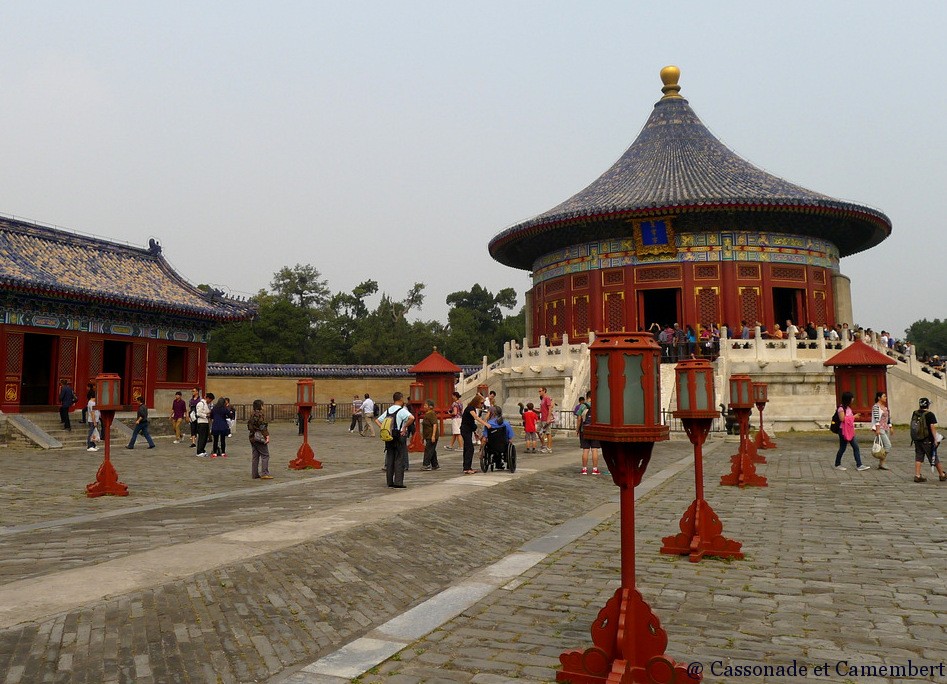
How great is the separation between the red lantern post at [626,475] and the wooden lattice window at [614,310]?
27294 mm

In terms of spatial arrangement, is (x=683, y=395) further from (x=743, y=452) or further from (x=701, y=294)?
(x=701, y=294)

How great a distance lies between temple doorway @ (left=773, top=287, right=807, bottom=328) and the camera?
30922mm

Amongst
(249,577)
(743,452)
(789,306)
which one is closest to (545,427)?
(743,452)

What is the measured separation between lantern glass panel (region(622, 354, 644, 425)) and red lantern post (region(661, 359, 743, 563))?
9.78 ft

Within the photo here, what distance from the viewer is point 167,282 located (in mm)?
30094

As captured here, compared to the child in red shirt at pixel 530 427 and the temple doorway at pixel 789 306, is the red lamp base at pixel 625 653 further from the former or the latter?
the temple doorway at pixel 789 306

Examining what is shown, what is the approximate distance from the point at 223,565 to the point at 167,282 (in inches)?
1070

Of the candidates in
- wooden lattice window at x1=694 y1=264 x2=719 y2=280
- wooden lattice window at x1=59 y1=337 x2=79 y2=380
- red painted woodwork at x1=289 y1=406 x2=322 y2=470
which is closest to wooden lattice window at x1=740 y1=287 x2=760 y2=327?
wooden lattice window at x1=694 y1=264 x2=719 y2=280

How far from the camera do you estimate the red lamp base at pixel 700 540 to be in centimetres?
665

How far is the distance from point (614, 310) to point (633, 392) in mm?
27931

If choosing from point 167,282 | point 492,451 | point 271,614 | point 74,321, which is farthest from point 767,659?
point 167,282

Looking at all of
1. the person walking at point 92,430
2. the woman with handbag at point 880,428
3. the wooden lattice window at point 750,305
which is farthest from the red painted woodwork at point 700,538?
the wooden lattice window at point 750,305

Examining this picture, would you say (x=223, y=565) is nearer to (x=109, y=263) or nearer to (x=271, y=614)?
(x=271, y=614)

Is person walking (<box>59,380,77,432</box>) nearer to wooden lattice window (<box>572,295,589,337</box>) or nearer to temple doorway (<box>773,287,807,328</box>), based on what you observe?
wooden lattice window (<box>572,295,589,337</box>)
